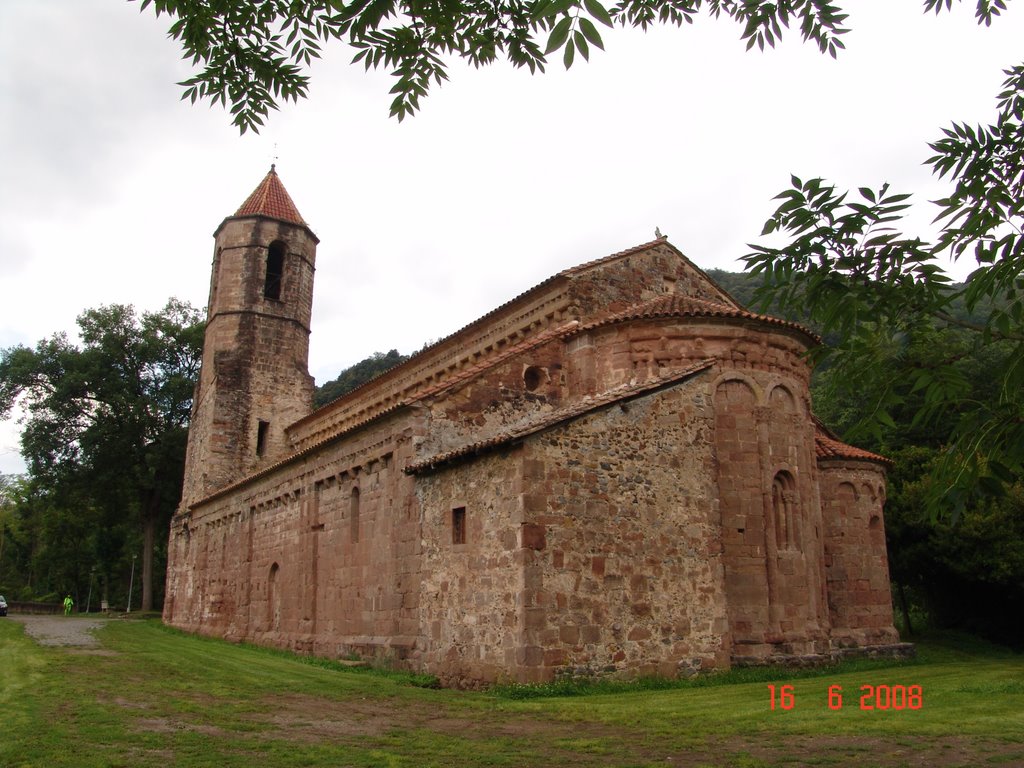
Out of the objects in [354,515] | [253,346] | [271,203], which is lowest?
[354,515]

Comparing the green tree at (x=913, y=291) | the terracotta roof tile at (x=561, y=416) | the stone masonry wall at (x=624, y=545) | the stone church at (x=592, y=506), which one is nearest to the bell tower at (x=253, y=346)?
the stone church at (x=592, y=506)

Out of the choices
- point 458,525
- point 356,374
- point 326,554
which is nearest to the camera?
point 458,525

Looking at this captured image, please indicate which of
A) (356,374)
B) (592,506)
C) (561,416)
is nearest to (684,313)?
(561,416)

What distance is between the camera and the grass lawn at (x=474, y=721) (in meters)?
6.64

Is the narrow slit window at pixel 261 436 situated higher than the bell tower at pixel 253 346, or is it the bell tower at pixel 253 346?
the bell tower at pixel 253 346

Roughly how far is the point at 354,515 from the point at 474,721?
27.2ft

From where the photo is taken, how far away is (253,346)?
29.3 m

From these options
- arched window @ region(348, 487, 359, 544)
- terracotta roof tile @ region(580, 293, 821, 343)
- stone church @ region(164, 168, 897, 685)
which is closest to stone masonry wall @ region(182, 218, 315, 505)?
stone church @ region(164, 168, 897, 685)

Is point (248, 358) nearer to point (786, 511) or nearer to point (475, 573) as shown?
point (475, 573)

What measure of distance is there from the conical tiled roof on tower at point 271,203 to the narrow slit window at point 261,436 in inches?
311

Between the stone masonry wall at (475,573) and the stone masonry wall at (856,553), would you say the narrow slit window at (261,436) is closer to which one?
the stone masonry wall at (475,573)

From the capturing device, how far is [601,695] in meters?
10.7

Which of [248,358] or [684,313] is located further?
[248,358]

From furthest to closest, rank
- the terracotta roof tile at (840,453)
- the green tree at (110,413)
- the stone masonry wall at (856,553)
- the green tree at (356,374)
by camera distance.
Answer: the green tree at (356,374) → the green tree at (110,413) → the terracotta roof tile at (840,453) → the stone masonry wall at (856,553)
